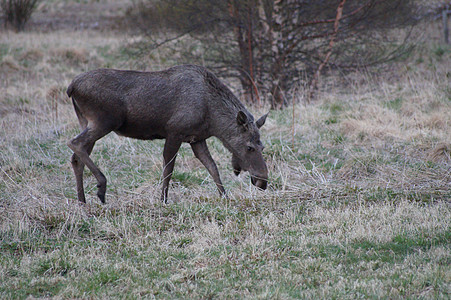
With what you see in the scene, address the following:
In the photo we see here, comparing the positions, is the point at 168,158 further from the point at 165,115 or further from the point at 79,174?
the point at 79,174

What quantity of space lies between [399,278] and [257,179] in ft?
10.1

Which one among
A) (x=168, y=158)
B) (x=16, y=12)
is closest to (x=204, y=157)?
(x=168, y=158)

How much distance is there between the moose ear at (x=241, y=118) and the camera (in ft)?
22.3

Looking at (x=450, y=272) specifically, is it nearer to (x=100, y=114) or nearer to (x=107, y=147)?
(x=100, y=114)

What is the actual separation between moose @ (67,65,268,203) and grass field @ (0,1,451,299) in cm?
41

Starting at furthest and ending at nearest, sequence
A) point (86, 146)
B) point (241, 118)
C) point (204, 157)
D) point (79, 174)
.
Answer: point (204, 157) < point (241, 118) < point (79, 174) < point (86, 146)

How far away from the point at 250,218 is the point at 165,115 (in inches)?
72.8

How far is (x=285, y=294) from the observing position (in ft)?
13.2

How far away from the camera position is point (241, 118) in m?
6.87

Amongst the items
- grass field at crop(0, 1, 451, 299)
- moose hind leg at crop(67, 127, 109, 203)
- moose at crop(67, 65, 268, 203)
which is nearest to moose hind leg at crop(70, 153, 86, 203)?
moose at crop(67, 65, 268, 203)

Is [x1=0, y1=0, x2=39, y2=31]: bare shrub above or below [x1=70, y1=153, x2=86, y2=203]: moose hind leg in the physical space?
above

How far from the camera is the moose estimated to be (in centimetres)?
646

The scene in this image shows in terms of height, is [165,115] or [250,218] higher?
[165,115]

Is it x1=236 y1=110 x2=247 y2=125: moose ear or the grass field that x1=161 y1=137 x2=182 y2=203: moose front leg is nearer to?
the grass field
